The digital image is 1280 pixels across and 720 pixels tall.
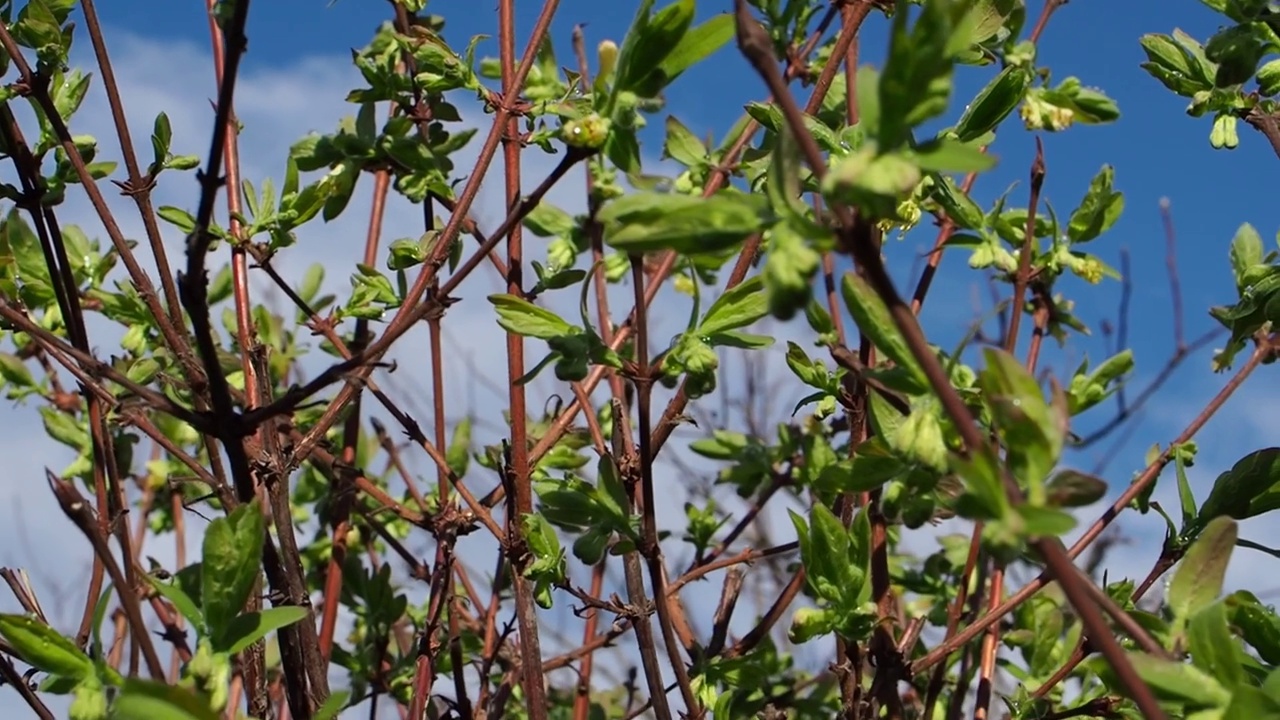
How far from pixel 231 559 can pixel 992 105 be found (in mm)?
952

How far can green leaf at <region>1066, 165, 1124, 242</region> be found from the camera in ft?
6.66

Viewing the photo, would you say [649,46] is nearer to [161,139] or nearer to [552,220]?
[161,139]

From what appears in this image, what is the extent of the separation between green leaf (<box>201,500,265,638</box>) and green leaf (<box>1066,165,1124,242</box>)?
1.44m

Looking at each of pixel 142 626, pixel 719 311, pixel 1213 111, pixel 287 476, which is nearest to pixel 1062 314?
pixel 1213 111

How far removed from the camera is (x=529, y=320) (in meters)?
1.38

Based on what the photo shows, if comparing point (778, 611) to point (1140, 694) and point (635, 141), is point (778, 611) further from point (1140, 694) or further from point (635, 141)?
point (1140, 694)

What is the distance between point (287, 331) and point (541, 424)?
926 mm

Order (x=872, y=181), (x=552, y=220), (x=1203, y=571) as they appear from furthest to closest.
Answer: (x=552, y=220)
(x=1203, y=571)
(x=872, y=181)

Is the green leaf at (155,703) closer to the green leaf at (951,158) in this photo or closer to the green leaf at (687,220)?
the green leaf at (687,220)

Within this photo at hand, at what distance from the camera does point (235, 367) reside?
7.30ft

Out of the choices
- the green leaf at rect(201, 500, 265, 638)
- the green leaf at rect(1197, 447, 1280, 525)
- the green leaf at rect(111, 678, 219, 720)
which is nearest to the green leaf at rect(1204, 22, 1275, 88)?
the green leaf at rect(1197, 447, 1280, 525)

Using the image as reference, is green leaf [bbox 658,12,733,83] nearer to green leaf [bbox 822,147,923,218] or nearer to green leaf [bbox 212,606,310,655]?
green leaf [bbox 822,147,923,218]

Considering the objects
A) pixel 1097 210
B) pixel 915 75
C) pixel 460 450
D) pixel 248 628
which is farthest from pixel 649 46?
pixel 460 450

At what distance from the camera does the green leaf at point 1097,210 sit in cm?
203
